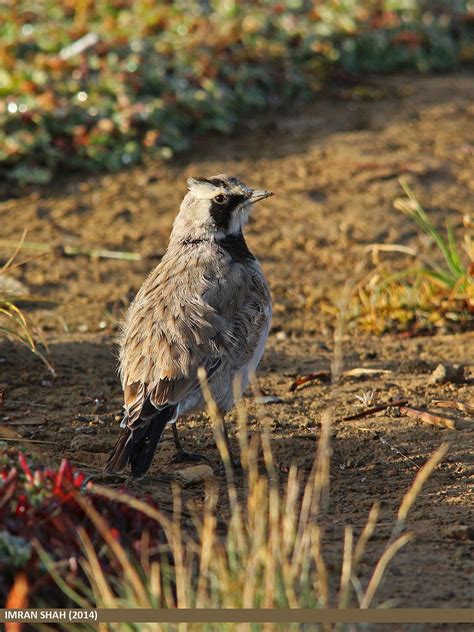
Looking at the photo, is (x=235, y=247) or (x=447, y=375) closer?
(x=235, y=247)

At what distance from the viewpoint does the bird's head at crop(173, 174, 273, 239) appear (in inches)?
269

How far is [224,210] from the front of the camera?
685 cm

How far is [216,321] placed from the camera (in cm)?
616

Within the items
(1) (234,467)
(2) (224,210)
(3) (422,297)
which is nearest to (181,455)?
(1) (234,467)

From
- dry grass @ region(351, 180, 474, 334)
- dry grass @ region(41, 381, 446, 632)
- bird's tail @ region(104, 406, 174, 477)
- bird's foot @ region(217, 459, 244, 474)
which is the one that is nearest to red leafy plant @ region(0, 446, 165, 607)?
dry grass @ region(41, 381, 446, 632)

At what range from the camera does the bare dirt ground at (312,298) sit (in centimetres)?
554

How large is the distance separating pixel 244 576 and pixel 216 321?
2.39 m

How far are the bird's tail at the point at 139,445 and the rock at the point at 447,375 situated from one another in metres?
1.99

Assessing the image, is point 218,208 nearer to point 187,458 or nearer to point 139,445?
point 187,458

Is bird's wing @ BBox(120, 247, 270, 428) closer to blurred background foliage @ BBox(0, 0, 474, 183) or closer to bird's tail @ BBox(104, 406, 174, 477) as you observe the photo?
bird's tail @ BBox(104, 406, 174, 477)

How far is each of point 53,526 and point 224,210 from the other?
2.96 m

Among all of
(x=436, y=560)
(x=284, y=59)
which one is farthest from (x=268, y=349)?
(x=284, y=59)

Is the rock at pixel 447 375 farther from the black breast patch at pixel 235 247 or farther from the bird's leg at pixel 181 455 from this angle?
the bird's leg at pixel 181 455

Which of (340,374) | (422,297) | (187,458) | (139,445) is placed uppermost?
(139,445)
